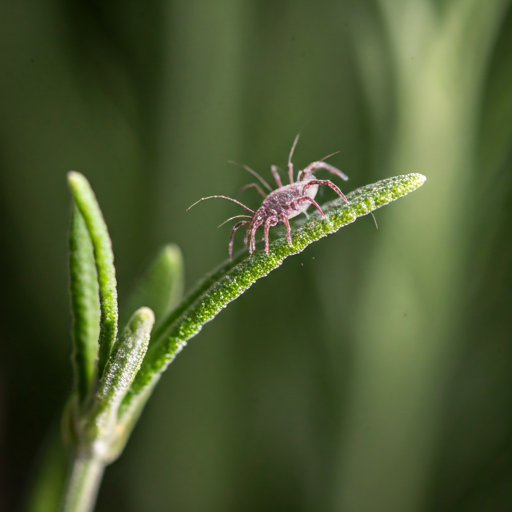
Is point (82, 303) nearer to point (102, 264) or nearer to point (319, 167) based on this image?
point (102, 264)

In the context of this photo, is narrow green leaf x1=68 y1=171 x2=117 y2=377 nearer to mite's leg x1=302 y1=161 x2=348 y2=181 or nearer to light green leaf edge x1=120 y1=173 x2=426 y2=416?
light green leaf edge x1=120 y1=173 x2=426 y2=416

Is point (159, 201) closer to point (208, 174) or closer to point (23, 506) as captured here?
point (208, 174)

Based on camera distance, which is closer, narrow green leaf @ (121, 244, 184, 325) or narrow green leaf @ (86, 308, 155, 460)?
narrow green leaf @ (86, 308, 155, 460)

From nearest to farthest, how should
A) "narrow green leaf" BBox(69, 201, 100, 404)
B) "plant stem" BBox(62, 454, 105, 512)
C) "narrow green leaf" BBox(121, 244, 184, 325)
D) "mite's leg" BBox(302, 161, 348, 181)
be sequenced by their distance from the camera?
"narrow green leaf" BBox(69, 201, 100, 404) < "plant stem" BBox(62, 454, 105, 512) < "narrow green leaf" BBox(121, 244, 184, 325) < "mite's leg" BBox(302, 161, 348, 181)

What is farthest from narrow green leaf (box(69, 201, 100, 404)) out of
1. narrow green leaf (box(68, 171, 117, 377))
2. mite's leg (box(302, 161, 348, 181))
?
mite's leg (box(302, 161, 348, 181))

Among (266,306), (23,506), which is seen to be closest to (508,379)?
(266,306)

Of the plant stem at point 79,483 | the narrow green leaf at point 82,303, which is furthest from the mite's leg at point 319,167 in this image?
the plant stem at point 79,483
